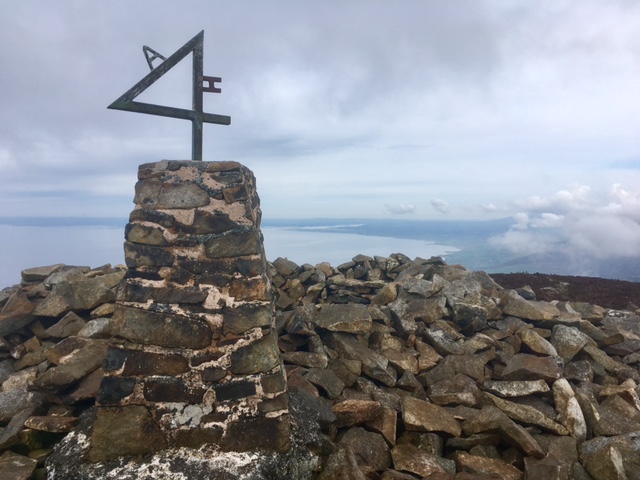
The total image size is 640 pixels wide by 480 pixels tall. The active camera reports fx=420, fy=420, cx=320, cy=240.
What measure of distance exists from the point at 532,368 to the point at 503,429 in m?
1.49

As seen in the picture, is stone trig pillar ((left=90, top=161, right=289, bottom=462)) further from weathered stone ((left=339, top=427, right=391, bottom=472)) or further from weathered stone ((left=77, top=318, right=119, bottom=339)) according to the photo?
weathered stone ((left=77, top=318, right=119, bottom=339))

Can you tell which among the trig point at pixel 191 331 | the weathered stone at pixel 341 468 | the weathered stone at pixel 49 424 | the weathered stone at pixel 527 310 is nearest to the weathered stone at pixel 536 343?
the weathered stone at pixel 527 310

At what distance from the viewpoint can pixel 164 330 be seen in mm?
4035

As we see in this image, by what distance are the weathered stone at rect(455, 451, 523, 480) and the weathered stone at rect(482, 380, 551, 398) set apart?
1.24 m

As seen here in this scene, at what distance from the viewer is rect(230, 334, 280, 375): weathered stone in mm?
4062

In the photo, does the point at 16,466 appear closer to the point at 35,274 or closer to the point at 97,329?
the point at 97,329

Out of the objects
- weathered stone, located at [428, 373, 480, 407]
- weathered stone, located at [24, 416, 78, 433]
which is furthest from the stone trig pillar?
weathered stone, located at [428, 373, 480, 407]

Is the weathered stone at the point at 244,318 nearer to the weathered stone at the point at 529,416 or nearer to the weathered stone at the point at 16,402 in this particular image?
the weathered stone at the point at 16,402

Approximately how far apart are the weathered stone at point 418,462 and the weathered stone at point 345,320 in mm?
2022

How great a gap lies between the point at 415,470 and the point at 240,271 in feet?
9.24

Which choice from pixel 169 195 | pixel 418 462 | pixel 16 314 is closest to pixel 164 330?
pixel 169 195

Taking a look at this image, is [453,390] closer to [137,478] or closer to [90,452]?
[137,478]

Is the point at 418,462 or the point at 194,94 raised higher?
the point at 194,94

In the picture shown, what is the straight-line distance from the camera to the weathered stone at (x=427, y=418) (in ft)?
16.5
